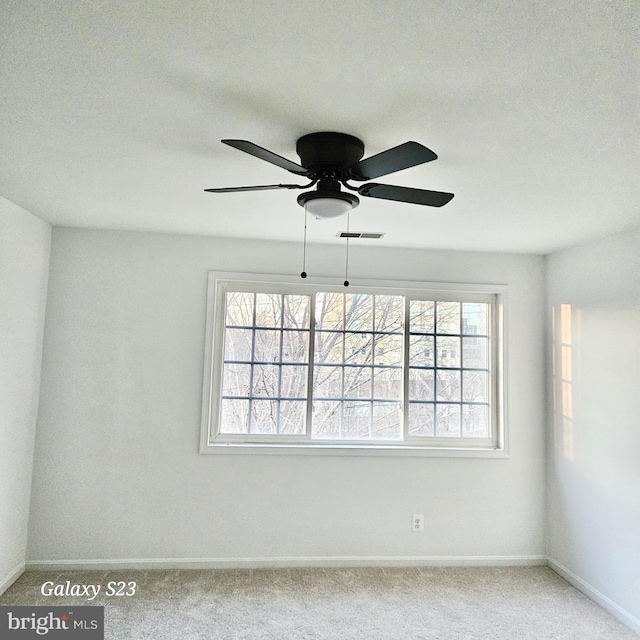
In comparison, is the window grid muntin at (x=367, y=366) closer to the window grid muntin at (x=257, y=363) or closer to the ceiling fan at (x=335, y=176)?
the window grid muntin at (x=257, y=363)

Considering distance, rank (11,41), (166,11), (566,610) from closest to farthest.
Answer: (166,11), (11,41), (566,610)

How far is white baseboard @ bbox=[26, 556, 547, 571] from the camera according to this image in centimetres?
351

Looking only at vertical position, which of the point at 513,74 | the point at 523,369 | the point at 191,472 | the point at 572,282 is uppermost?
the point at 513,74

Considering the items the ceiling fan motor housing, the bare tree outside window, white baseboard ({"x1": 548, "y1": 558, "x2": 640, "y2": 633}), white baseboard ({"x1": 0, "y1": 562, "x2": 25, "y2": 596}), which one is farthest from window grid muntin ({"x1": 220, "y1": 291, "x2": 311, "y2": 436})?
white baseboard ({"x1": 548, "y1": 558, "x2": 640, "y2": 633})

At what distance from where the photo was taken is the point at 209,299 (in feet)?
12.5

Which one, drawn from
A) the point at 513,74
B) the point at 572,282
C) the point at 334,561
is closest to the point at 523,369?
the point at 572,282

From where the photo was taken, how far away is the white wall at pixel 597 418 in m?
3.10

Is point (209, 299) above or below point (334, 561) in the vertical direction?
above

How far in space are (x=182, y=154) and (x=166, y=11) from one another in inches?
37.9

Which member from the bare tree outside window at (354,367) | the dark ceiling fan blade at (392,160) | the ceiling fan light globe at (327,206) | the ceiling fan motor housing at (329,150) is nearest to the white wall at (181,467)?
the bare tree outside window at (354,367)

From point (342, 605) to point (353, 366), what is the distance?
5.54 ft

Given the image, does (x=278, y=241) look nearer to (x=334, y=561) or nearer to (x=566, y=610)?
(x=334, y=561)

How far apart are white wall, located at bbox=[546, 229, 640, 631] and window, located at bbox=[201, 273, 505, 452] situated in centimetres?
49

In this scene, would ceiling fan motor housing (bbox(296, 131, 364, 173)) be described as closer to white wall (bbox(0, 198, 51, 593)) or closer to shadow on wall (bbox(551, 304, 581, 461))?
white wall (bbox(0, 198, 51, 593))
